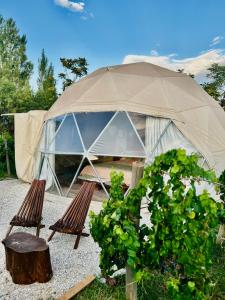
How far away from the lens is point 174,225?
2861 millimetres

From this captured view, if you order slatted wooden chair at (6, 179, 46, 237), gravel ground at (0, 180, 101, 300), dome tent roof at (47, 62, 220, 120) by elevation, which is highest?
dome tent roof at (47, 62, 220, 120)

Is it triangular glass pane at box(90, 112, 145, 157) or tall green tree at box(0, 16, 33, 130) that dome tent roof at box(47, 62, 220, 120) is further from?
tall green tree at box(0, 16, 33, 130)

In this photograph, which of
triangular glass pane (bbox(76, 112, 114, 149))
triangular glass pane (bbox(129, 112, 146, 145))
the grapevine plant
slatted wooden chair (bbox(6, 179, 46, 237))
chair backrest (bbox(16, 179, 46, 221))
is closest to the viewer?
the grapevine plant

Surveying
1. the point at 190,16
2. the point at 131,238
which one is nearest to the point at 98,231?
the point at 131,238

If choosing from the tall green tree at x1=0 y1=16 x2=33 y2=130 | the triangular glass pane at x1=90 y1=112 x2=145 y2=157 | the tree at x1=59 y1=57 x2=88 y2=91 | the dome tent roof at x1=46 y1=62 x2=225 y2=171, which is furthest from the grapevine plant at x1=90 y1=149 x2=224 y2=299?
the tall green tree at x1=0 y1=16 x2=33 y2=130

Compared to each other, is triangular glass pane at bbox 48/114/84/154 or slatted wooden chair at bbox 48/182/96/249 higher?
triangular glass pane at bbox 48/114/84/154

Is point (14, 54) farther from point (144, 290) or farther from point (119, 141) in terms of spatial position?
point (144, 290)

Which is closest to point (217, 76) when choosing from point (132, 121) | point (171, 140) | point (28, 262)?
point (171, 140)

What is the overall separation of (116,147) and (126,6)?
39.9 ft

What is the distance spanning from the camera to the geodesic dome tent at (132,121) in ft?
30.3

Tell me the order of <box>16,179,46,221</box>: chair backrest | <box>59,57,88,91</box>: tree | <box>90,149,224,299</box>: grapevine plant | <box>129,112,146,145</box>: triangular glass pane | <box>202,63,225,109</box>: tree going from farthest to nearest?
<box>202,63,225,109</box>: tree
<box>59,57,88,91</box>: tree
<box>129,112,146,145</box>: triangular glass pane
<box>16,179,46,221</box>: chair backrest
<box>90,149,224,299</box>: grapevine plant

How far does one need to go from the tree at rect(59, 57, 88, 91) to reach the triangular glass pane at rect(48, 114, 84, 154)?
11970 mm

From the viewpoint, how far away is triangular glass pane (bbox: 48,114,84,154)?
9766 mm

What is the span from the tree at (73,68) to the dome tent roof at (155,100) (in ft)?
33.8
